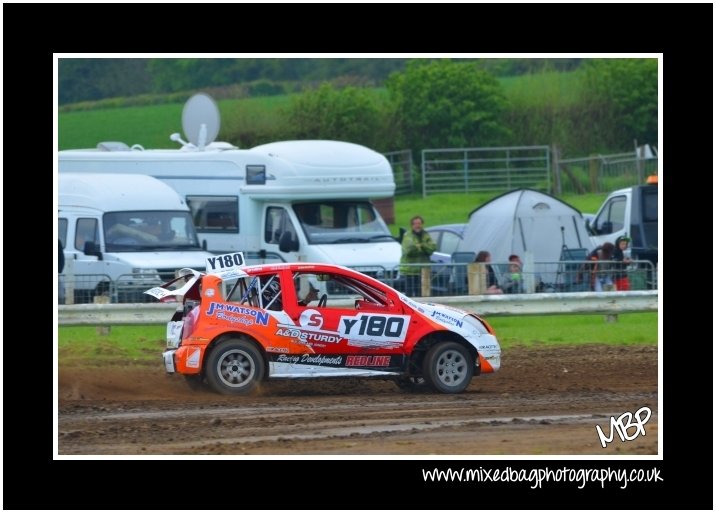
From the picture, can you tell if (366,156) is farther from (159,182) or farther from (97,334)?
(97,334)

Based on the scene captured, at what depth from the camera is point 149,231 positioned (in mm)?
22203

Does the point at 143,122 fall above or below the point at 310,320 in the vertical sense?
above

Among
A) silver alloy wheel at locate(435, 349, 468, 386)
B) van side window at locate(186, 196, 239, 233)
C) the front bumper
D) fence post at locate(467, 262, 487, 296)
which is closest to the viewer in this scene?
the front bumper

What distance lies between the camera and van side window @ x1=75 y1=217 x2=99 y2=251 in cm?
2203

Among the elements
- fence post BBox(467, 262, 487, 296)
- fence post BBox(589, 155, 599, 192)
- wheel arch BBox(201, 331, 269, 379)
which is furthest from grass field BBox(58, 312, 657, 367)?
fence post BBox(589, 155, 599, 192)

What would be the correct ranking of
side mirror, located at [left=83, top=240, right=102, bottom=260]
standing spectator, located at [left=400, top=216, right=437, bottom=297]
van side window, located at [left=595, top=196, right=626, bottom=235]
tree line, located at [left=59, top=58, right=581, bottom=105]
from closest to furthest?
1. standing spectator, located at [left=400, top=216, right=437, bottom=297]
2. side mirror, located at [left=83, top=240, right=102, bottom=260]
3. van side window, located at [left=595, top=196, right=626, bottom=235]
4. tree line, located at [left=59, top=58, right=581, bottom=105]

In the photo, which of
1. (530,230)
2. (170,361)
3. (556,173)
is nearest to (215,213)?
(530,230)

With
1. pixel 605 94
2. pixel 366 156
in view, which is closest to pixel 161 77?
pixel 605 94

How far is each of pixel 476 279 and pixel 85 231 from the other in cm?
692

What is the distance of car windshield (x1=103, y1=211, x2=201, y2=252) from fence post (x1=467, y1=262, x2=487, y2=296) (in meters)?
5.16

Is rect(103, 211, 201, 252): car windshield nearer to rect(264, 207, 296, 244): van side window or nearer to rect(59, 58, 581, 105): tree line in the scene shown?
rect(264, 207, 296, 244): van side window

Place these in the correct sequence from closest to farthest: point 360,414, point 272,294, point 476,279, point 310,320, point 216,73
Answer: point 360,414, point 310,320, point 272,294, point 476,279, point 216,73

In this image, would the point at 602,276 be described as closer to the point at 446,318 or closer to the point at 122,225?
the point at 446,318

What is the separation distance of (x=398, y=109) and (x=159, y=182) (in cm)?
3022
